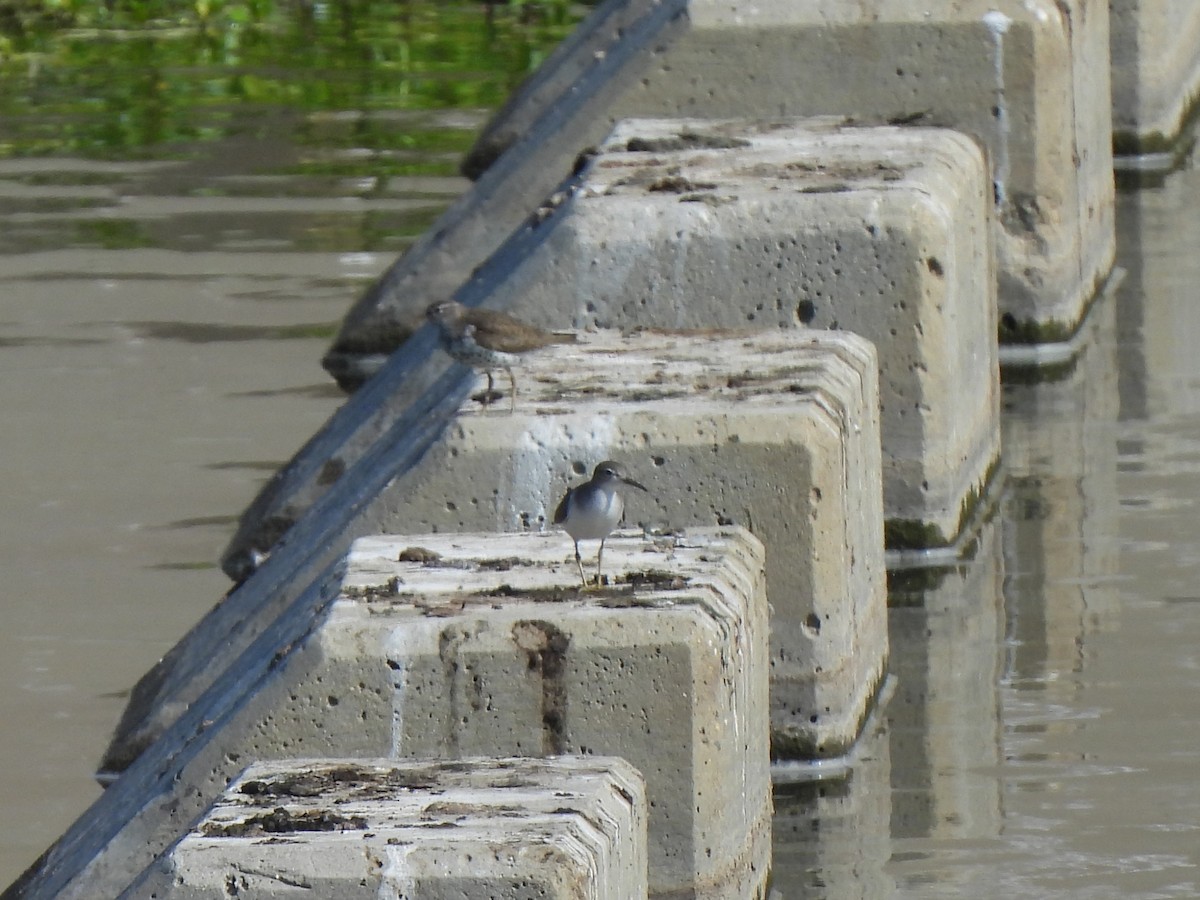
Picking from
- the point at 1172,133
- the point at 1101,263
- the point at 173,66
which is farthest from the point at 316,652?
the point at 173,66

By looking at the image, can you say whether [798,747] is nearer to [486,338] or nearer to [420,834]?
[486,338]

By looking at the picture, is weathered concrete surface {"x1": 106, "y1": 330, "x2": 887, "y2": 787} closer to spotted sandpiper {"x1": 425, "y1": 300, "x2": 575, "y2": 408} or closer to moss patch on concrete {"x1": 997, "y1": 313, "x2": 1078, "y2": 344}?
spotted sandpiper {"x1": 425, "y1": 300, "x2": 575, "y2": 408}

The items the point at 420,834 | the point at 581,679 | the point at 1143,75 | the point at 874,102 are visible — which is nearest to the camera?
the point at 420,834

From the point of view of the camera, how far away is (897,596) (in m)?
8.46

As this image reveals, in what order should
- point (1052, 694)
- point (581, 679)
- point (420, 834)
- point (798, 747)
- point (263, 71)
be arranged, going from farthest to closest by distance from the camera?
point (263, 71)
point (1052, 694)
point (798, 747)
point (581, 679)
point (420, 834)

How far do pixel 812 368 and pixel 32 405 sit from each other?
194 inches

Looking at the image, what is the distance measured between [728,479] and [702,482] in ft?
0.19

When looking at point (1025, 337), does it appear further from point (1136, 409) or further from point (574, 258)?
point (574, 258)

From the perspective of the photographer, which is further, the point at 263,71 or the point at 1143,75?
the point at 263,71

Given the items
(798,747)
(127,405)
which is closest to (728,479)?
(798,747)

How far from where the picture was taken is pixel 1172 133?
50.0 feet

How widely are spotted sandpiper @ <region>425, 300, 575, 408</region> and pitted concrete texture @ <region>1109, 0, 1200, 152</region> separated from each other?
7.99m

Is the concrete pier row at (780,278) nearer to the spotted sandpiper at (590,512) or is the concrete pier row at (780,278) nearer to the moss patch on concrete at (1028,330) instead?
the moss patch on concrete at (1028,330)

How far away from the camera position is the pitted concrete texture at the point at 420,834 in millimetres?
4426
